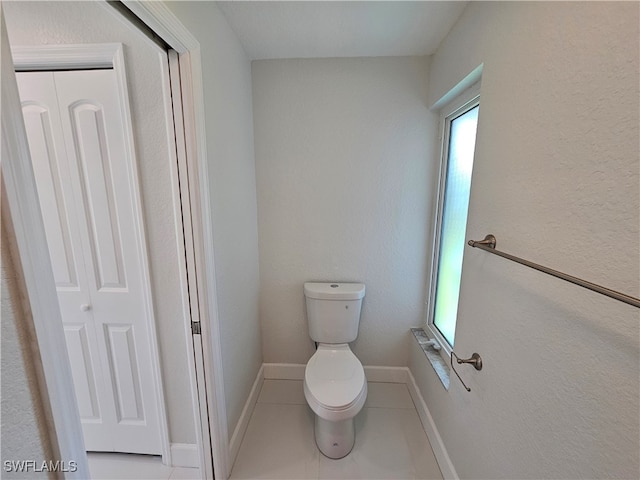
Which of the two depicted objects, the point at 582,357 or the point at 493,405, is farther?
the point at 493,405

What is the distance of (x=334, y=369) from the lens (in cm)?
170

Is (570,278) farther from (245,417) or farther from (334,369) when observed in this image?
(245,417)

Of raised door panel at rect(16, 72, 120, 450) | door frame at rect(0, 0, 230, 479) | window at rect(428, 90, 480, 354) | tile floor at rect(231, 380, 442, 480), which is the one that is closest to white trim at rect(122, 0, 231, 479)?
door frame at rect(0, 0, 230, 479)

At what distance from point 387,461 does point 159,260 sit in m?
1.65

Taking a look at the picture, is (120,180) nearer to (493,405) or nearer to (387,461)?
(493,405)

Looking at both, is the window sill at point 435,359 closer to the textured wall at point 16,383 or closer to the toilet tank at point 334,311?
the toilet tank at point 334,311

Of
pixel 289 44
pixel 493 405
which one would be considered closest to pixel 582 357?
pixel 493 405

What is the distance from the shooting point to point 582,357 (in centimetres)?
66

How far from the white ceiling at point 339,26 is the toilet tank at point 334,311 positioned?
1525mm

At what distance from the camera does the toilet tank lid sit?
1.87 metres

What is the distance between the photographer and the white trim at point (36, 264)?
426mm

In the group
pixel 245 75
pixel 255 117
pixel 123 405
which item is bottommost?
pixel 123 405

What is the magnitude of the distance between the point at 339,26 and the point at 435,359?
198 cm

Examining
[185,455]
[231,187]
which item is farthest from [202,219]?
[185,455]
